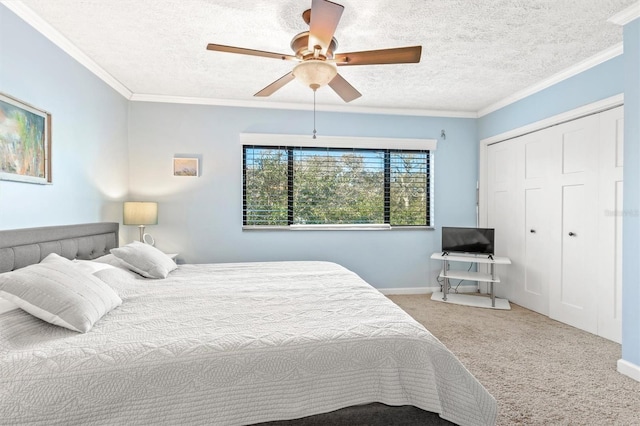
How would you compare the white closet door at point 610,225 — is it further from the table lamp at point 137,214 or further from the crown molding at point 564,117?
the table lamp at point 137,214

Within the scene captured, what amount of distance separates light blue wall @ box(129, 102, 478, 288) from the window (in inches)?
6.2

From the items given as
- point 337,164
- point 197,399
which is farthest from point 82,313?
point 337,164

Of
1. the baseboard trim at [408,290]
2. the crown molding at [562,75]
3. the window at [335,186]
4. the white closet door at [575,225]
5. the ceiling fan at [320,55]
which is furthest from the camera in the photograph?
the baseboard trim at [408,290]

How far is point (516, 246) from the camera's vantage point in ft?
13.4

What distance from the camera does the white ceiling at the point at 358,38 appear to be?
2.21 metres

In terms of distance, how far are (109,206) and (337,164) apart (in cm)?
265

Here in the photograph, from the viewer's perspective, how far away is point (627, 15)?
225 centimetres

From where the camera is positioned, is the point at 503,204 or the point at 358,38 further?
the point at 503,204

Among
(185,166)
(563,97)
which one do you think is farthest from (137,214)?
(563,97)

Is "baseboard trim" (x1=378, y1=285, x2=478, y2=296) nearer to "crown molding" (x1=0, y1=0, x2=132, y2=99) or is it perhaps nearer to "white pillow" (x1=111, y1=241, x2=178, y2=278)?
"white pillow" (x1=111, y1=241, x2=178, y2=278)

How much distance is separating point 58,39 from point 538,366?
433 cm

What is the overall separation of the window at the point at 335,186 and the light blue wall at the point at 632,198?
239 cm

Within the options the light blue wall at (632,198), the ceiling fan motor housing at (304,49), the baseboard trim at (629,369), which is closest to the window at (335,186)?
the ceiling fan motor housing at (304,49)

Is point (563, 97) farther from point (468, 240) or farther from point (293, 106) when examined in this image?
point (293, 106)
